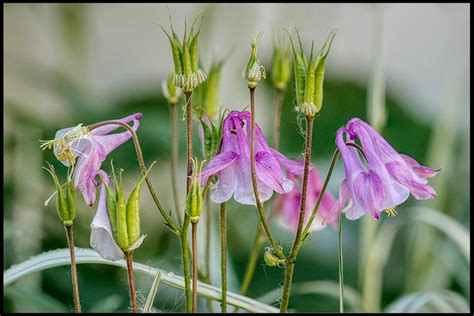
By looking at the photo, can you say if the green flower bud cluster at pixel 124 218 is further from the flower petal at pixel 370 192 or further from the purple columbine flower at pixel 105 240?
the flower petal at pixel 370 192

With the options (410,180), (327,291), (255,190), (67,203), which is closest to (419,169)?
(410,180)

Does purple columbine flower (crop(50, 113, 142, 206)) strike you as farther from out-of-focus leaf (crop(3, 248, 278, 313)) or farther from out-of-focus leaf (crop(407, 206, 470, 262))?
out-of-focus leaf (crop(407, 206, 470, 262))

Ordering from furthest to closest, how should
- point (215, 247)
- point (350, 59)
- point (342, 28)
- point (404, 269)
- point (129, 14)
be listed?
point (129, 14) < point (342, 28) < point (350, 59) < point (404, 269) < point (215, 247)

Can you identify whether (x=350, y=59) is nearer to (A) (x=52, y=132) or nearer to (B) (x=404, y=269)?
(B) (x=404, y=269)

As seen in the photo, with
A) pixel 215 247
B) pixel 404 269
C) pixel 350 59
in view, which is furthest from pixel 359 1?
pixel 215 247

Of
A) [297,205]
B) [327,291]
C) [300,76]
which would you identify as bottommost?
[327,291]

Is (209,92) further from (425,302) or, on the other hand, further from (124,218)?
(425,302)

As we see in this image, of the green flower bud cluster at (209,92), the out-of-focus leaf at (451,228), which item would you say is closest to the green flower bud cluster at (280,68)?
the green flower bud cluster at (209,92)
